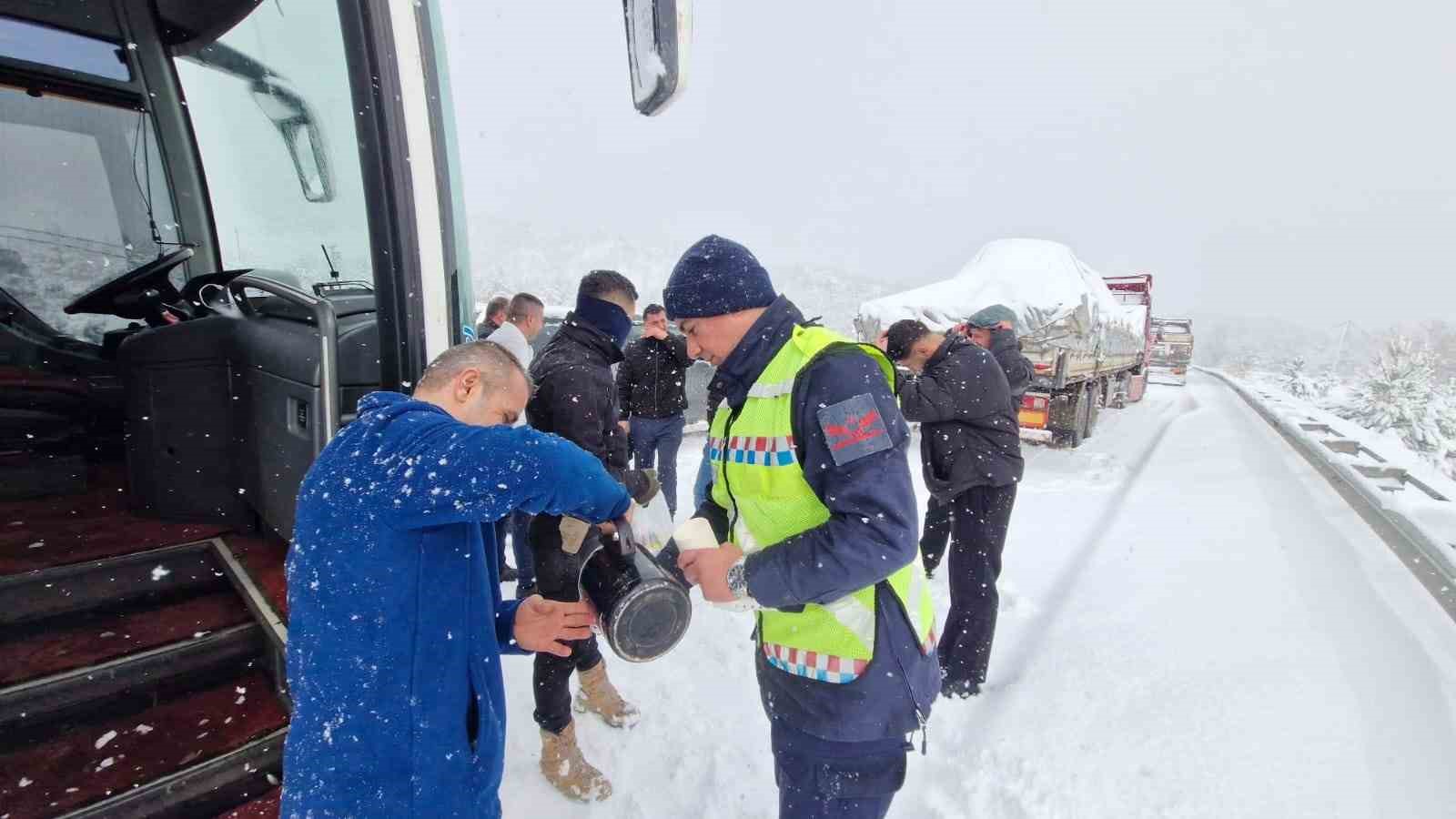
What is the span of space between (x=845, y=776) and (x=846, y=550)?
0.67 meters

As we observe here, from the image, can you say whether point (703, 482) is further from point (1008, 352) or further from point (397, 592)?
point (1008, 352)

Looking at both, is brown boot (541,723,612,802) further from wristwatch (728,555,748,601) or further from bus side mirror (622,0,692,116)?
bus side mirror (622,0,692,116)

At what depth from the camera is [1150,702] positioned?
9.48 ft

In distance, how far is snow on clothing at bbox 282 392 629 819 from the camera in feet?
3.86

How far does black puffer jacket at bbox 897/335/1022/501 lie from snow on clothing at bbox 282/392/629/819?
2441 mm

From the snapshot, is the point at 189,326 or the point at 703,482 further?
the point at 189,326

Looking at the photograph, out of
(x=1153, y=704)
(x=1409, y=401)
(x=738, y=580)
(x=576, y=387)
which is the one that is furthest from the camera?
(x=1409, y=401)

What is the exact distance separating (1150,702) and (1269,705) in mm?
453

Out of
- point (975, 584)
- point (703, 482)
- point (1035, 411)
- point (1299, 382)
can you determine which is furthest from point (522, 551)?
point (1299, 382)

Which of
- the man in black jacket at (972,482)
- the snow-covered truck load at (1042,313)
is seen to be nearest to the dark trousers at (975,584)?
the man in black jacket at (972,482)

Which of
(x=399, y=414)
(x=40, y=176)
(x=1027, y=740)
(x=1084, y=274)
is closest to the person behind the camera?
(x=399, y=414)

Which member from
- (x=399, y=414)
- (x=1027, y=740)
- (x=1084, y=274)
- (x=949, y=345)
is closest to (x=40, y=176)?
(x=399, y=414)

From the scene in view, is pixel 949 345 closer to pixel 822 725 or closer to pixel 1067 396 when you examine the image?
pixel 822 725

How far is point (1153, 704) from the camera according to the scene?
288 centimetres
